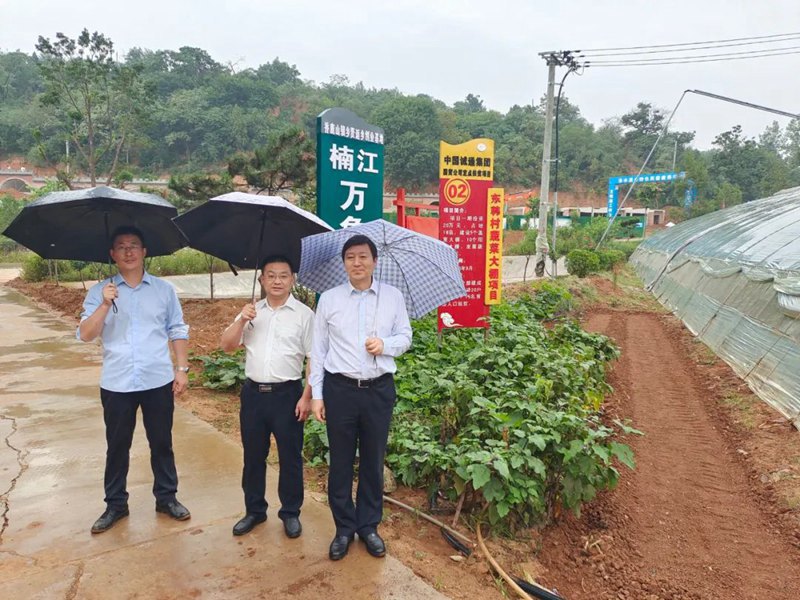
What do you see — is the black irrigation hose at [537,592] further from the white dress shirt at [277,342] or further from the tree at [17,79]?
the tree at [17,79]

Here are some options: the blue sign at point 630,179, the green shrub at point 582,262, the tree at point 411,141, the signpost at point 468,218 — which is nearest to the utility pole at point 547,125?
the green shrub at point 582,262

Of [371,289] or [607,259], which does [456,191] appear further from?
[607,259]

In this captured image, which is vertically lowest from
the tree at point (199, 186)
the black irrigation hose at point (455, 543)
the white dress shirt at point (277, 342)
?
the black irrigation hose at point (455, 543)

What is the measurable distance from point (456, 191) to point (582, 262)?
1094 cm

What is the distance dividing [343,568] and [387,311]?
1.11 m

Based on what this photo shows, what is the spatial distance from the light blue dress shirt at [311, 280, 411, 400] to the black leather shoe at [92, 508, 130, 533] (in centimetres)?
117

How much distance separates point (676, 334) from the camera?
965 centimetres

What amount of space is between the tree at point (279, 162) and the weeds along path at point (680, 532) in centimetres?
541

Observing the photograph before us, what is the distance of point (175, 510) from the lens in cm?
Result: 280

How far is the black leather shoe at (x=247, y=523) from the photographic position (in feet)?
8.71

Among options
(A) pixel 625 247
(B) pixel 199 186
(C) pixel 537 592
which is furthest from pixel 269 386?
(A) pixel 625 247

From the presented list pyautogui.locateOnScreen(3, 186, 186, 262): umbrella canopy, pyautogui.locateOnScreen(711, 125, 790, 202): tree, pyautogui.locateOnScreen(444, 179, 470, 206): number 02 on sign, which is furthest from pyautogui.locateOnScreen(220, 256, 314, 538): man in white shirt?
pyautogui.locateOnScreen(711, 125, 790, 202): tree

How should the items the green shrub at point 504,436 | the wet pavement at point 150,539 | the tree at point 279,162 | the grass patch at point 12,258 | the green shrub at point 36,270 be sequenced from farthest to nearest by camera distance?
the grass patch at point 12,258
the green shrub at point 36,270
the tree at point 279,162
the green shrub at point 504,436
the wet pavement at point 150,539

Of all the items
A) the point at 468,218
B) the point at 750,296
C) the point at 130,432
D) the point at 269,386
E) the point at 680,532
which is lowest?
the point at 680,532
